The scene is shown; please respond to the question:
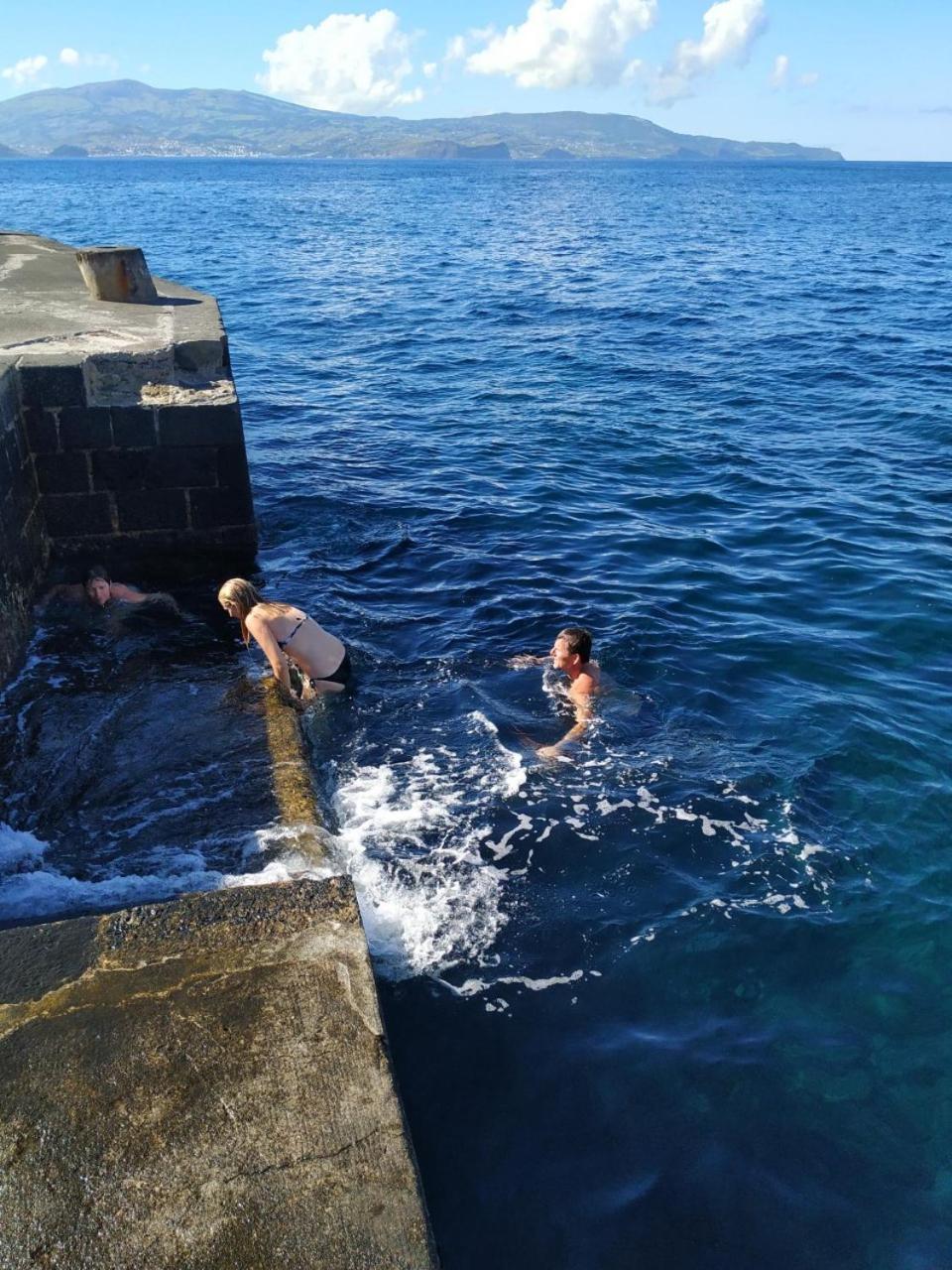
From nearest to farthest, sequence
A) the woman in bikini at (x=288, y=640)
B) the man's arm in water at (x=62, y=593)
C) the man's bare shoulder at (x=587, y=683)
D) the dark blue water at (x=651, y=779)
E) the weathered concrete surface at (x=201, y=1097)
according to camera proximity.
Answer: the weathered concrete surface at (x=201, y=1097) < the dark blue water at (x=651, y=779) < the woman in bikini at (x=288, y=640) < the man's bare shoulder at (x=587, y=683) < the man's arm in water at (x=62, y=593)

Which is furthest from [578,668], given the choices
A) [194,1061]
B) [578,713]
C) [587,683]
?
[194,1061]

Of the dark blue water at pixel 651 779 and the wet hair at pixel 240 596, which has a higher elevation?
the wet hair at pixel 240 596

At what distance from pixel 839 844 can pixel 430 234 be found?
46937mm

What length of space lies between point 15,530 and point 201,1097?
6.09m

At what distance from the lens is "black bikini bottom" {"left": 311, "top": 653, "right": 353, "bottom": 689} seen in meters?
7.82

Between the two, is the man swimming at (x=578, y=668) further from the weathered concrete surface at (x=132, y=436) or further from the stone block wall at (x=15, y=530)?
the stone block wall at (x=15, y=530)

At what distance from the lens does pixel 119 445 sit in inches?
349

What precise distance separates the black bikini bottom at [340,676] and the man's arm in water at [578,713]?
1747 millimetres

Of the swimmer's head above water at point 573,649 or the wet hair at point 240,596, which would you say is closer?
the wet hair at point 240,596

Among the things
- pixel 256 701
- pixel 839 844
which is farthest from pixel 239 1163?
pixel 839 844

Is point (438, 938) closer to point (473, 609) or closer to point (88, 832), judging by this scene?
point (88, 832)

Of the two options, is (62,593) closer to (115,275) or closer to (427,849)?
(115,275)

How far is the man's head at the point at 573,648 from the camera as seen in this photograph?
8.02 meters

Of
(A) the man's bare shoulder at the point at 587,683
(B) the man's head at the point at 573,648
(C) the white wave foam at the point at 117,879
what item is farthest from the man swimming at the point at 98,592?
(A) the man's bare shoulder at the point at 587,683
